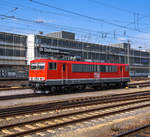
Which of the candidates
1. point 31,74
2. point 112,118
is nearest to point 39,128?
point 112,118

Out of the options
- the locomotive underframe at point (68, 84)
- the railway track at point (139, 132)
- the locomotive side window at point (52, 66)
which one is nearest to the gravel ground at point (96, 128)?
the railway track at point (139, 132)

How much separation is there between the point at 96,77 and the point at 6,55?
39632mm

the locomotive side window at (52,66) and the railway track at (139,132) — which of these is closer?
the railway track at (139,132)

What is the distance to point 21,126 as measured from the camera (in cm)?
A: 941

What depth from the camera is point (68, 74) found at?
22188 mm

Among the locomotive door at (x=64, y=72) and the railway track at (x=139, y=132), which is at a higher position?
the locomotive door at (x=64, y=72)

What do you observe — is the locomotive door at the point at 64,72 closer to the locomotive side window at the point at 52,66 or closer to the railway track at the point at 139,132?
the locomotive side window at the point at 52,66

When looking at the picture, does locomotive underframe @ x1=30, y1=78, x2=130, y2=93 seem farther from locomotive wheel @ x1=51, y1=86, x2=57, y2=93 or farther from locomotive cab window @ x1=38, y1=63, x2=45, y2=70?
locomotive cab window @ x1=38, y1=63, x2=45, y2=70

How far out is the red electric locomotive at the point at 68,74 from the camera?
2065 cm

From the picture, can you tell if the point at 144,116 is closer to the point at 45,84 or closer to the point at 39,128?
the point at 39,128

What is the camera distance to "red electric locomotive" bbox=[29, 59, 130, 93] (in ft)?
67.7

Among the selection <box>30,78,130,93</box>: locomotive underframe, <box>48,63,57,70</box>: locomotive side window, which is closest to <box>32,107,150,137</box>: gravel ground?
<box>30,78,130,93</box>: locomotive underframe

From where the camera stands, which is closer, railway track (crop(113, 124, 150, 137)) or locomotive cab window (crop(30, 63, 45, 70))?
railway track (crop(113, 124, 150, 137))

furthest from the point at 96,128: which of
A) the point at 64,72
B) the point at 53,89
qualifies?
the point at 64,72
